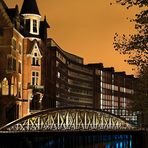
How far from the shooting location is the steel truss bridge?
65188 millimetres

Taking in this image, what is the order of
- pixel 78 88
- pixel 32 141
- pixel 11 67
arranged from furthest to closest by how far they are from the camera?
pixel 78 88, pixel 32 141, pixel 11 67

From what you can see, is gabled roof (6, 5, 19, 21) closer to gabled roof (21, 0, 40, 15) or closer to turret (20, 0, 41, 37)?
turret (20, 0, 41, 37)

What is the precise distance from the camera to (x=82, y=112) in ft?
256

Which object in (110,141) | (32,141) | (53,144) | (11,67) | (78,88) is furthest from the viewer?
(78,88)

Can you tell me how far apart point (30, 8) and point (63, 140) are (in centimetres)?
2663

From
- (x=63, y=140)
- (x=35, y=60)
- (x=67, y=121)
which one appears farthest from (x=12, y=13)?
(x=63, y=140)

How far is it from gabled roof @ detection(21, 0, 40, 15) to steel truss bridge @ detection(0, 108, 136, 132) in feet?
44.6

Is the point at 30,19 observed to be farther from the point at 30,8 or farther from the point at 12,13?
the point at 12,13

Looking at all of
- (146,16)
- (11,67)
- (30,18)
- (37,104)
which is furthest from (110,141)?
(146,16)

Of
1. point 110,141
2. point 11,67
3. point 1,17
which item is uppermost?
point 1,17

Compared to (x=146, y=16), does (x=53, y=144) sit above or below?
below

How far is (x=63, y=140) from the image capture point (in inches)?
3610

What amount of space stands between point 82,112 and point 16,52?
15836 mm

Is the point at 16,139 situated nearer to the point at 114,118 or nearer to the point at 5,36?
the point at 5,36
